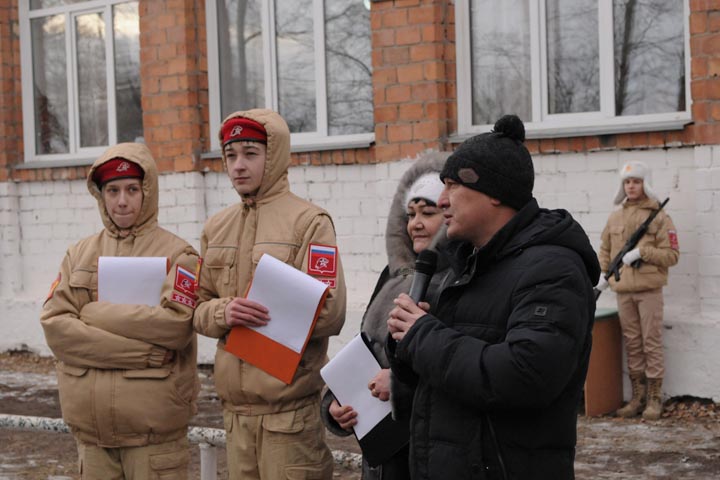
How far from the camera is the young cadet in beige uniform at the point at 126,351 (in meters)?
4.16

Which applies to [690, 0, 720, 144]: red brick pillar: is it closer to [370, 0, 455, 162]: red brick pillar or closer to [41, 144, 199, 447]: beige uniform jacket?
[370, 0, 455, 162]: red brick pillar

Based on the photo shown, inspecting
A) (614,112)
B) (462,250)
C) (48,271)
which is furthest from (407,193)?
(48,271)

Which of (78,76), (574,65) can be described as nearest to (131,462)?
(574,65)

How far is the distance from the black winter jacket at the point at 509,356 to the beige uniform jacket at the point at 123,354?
161 centimetres

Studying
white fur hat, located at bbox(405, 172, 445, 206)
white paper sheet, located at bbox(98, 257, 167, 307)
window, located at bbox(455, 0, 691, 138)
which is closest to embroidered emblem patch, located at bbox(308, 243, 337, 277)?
white fur hat, located at bbox(405, 172, 445, 206)

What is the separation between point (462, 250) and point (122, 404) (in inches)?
71.8

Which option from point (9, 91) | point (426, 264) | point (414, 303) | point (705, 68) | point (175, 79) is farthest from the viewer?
point (9, 91)

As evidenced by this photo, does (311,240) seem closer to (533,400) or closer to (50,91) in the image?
(533,400)

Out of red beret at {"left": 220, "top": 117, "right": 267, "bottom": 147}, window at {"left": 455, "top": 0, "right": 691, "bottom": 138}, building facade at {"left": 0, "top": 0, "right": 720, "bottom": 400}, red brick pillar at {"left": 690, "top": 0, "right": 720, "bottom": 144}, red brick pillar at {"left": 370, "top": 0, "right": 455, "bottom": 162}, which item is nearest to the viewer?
red beret at {"left": 220, "top": 117, "right": 267, "bottom": 147}

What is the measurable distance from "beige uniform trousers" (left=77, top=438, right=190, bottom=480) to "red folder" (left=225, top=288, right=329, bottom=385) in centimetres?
57

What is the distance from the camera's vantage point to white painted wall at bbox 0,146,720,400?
716 cm

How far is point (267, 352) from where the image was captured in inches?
156

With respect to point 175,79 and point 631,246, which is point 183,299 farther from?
point 175,79

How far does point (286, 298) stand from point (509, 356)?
1483mm
